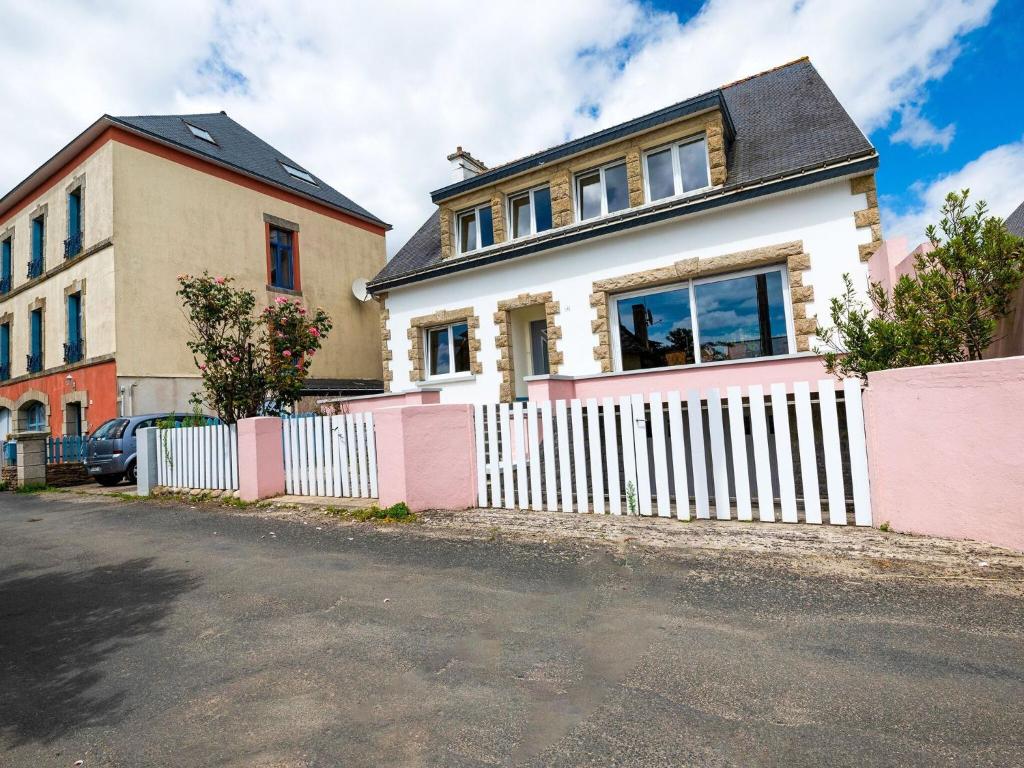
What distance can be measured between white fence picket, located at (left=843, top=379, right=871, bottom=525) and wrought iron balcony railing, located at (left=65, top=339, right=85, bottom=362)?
19.5m

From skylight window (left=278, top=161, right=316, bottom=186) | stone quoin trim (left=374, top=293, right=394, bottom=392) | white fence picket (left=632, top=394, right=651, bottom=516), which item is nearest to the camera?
white fence picket (left=632, top=394, right=651, bottom=516)

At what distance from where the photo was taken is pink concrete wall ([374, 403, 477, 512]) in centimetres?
698

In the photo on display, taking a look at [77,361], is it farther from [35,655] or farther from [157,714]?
[157,714]

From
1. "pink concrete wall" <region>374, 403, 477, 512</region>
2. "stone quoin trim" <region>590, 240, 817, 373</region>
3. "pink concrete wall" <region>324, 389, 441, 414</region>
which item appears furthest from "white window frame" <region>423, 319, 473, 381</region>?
A: "pink concrete wall" <region>374, 403, 477, 512</region>

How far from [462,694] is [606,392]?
897cm

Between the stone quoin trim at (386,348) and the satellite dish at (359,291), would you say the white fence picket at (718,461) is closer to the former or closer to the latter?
the stone quoin trim at (386,348)

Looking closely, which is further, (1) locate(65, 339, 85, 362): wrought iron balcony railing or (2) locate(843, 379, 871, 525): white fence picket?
(1) locate(65, 339, 85, 362): wrought iron balcony railing

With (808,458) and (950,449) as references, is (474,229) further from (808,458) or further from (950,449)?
(950,449)

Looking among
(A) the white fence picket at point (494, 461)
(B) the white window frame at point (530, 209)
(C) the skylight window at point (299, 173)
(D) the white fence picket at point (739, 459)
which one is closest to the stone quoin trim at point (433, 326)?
(B) the white window frame at point (530, 209)

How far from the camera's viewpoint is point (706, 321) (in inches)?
427

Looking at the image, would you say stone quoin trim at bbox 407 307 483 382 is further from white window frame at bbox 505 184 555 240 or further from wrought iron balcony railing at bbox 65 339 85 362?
wrought iron balcony railing at bbox 65 339 85 362

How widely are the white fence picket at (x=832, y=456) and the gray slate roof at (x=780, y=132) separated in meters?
6.06

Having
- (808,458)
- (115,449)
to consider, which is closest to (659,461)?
(808,458)

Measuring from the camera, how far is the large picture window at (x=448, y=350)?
46.3ft
